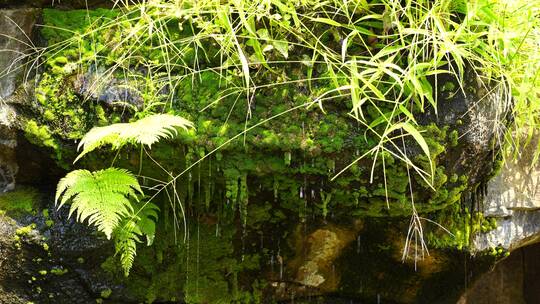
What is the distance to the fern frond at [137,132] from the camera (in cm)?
261

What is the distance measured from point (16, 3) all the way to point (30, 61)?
0.38m

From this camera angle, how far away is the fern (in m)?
2.88

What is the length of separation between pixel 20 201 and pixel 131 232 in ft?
2.66

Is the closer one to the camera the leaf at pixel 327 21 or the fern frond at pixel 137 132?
the fern frond at pixel 137 132

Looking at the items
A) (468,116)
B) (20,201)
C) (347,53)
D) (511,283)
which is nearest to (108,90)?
(20,201)

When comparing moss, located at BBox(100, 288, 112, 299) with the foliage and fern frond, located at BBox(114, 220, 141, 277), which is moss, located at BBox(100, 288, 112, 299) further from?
the foliage

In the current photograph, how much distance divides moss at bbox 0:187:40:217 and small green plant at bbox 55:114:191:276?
64cm

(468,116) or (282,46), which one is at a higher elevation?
(282,46)

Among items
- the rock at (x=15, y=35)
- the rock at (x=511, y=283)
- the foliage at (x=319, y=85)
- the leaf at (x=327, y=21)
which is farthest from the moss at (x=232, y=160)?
the rock at (x=511, y=283)

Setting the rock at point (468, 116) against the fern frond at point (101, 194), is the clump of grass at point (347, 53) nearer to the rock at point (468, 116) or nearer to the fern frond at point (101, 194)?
the rock at point (468, 116)

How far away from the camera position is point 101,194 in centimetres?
272

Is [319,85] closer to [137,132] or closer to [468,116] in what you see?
[468,116]

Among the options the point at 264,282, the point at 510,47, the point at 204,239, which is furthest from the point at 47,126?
the point at 510,47

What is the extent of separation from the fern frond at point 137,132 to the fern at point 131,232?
0.36 meters
